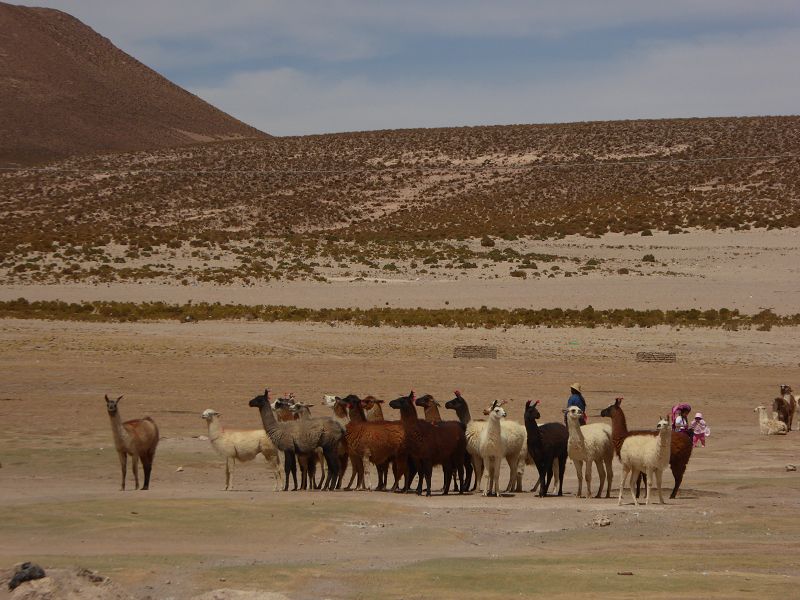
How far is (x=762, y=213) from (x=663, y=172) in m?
14.1

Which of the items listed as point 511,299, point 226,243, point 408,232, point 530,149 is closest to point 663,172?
point 530,149

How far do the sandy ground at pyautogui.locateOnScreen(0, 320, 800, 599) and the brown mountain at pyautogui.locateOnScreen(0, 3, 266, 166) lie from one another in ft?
353

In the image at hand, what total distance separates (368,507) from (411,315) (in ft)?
84.7

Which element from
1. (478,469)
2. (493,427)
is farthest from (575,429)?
(478,469)

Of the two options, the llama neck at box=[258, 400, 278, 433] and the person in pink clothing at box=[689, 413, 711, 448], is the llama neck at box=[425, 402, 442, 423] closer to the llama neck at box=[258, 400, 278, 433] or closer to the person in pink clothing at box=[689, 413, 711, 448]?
the llama neck at box=[258, 400, 278, 433]

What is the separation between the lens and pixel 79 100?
16162cm

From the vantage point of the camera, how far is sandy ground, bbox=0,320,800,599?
10211mm

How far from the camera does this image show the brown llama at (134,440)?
1512 centimetres

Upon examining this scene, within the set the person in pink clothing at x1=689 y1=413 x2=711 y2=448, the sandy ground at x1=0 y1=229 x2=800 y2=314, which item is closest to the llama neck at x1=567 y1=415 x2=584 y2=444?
the person in pink clothing at x1=689 y1=413 x2=711 y2=448

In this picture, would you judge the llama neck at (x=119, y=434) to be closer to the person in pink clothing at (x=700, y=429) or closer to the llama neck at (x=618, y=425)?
the llama neck at (x=618, y=425)

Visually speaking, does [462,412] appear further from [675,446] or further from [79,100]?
[79,100]

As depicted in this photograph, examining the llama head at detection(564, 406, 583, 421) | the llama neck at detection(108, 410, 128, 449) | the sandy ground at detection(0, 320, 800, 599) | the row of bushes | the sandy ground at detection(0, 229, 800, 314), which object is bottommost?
the sandy ground at detection(0, 320, 800, 599)

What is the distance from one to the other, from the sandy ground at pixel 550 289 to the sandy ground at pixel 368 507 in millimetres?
14211

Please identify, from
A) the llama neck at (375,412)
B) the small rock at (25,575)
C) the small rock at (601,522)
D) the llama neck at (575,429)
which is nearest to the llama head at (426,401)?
the llama neck at (375,412)
